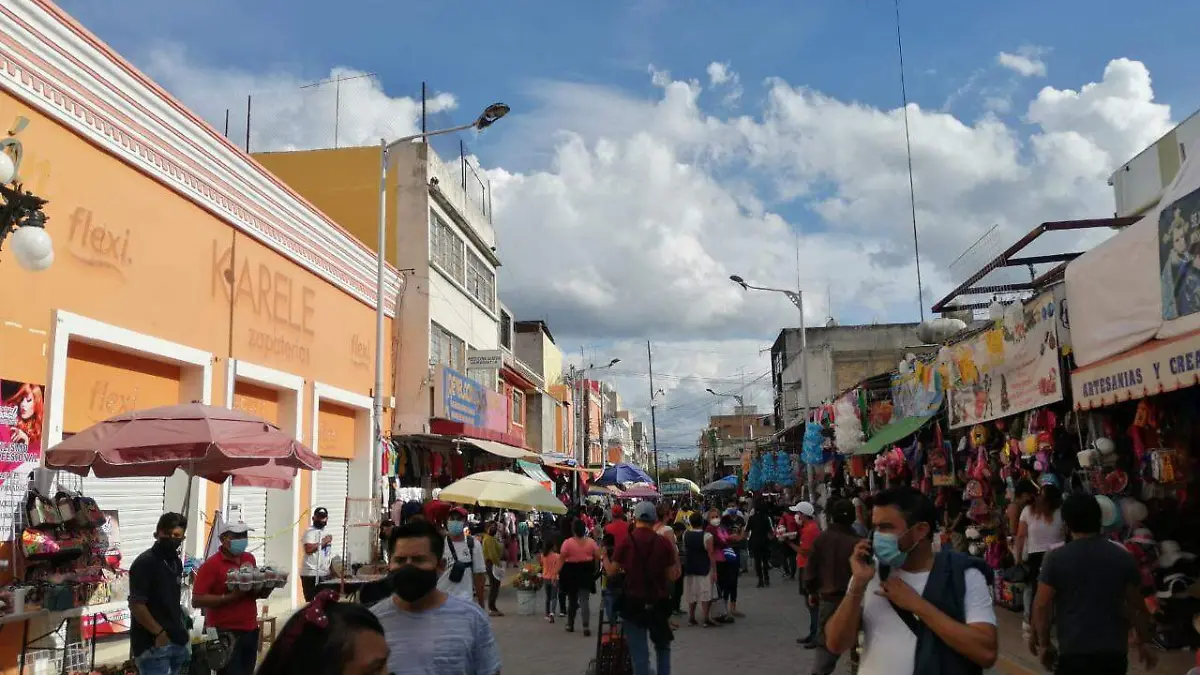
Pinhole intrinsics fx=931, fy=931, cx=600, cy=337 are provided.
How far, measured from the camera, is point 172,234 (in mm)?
12703

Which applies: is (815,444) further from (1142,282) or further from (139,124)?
(139,124)

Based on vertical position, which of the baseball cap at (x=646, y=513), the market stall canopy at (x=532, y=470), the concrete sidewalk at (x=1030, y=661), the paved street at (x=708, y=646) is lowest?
the paved street at (x=708, y=646)

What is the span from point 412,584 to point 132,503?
954 centimetres

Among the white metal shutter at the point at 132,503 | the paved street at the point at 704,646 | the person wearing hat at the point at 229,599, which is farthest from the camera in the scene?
the white metal shutter at the point at 132,503

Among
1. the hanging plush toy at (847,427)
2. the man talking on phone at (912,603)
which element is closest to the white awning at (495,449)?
the hanging plush toy at (847,427)

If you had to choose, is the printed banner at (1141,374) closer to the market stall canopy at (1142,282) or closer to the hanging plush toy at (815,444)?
the market stall canopy at (1142,282)

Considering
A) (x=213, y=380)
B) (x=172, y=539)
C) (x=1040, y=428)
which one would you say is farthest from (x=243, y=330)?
(x=1040, y=428)

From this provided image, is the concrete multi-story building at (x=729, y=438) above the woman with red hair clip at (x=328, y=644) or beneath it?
above

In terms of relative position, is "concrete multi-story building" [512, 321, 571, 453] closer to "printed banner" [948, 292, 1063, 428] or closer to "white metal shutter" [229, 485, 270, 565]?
"white metal shutter" [229, 485, 270, 565]

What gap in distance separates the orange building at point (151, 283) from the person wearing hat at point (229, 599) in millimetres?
3434

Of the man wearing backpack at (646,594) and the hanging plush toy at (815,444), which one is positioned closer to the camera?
the man wearing backpack at (646,594)

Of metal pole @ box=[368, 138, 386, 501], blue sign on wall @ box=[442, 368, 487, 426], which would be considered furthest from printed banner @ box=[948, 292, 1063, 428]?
blue sign on wall @ box=[442, 368, 487, 426]

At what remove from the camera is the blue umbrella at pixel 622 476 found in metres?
25.8

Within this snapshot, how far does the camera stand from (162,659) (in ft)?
22.5
